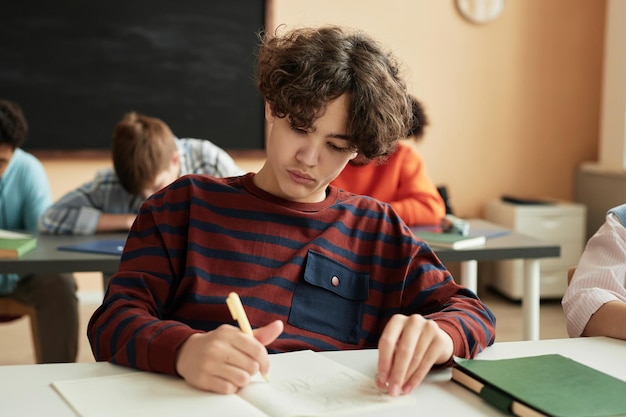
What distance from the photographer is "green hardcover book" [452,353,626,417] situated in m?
0.92

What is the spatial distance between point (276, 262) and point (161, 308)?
20 cm

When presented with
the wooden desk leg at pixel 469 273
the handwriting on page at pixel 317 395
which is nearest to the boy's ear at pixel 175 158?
the wooden desk leg at pixel 469 273

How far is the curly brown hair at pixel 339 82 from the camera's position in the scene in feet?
4.08

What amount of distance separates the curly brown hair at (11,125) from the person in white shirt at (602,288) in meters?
2.27

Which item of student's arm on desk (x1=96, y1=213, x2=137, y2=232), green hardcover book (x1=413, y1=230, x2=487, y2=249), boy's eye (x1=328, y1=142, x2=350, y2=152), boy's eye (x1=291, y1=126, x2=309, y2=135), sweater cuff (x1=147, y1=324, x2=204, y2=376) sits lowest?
green hardcover book (x1=413, y1=230, x2=487, y2=249)

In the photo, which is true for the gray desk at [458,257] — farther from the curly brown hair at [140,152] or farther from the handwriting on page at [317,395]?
the handwriting on page at [317,395]

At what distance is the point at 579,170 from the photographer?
514 cm

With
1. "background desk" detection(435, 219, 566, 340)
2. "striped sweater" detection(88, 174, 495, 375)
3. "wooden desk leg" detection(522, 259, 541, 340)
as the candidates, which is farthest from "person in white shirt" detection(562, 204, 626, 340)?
"wooden desk leg" detection(522, 259, 541, 340)

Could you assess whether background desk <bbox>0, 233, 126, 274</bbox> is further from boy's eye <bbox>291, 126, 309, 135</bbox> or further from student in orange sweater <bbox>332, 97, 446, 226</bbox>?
boy's eye <bbox>291, 126, 309, 135</bbox>

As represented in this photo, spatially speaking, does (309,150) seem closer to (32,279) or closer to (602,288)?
(602,288)

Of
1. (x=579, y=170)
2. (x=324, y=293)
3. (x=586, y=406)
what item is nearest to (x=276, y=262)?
(x=324, y=293)

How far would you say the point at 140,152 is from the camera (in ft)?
8.80

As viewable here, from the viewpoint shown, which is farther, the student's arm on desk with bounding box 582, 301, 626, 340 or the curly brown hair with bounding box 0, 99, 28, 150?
the curly brown hair with bounding box 0, 99, 28, 150

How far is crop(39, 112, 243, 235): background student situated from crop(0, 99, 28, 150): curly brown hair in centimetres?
34
